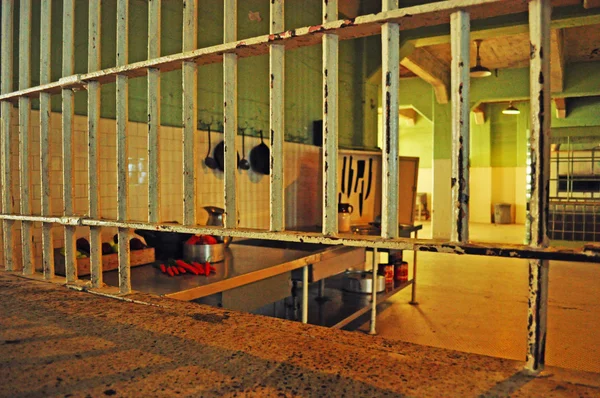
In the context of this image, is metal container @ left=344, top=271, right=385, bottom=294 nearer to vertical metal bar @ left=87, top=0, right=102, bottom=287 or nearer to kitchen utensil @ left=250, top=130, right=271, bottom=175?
kitchen utensil @ left=250, top=130, right=271, bottom=175

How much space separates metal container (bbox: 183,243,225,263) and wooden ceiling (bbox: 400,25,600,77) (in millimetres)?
6406

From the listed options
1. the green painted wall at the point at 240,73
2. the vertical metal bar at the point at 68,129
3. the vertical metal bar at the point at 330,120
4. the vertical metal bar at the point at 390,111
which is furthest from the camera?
the green painted wall at the point at 240,73

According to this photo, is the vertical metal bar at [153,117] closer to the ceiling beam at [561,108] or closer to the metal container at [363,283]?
the metal container at [363,283]

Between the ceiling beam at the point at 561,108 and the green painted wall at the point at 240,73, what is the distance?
6635 mm

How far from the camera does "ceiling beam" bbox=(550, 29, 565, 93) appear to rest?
21.8ft

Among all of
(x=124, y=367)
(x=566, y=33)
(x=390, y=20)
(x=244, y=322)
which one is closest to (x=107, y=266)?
(x=244, y=322)

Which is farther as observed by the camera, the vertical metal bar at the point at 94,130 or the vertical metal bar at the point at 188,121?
the vertical metal bar at the point at 94,130

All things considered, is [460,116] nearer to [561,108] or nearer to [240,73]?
[240,73]

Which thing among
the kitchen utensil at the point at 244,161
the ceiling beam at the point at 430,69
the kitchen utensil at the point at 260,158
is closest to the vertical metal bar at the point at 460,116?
the kitchen utensil at the point at 244,161

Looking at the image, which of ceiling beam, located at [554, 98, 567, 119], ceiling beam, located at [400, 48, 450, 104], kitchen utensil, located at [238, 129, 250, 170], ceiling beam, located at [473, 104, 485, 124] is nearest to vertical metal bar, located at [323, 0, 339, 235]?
kitchen utensil, located at [238, 129, 250, 170]

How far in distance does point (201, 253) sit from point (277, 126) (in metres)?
1.68

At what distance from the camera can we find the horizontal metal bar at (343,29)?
115 cm

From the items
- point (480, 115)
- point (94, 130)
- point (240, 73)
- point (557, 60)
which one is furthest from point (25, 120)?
point (480, 115)

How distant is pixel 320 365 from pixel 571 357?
10.7 feet
